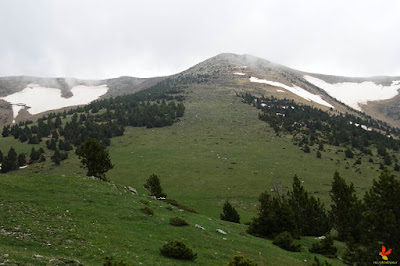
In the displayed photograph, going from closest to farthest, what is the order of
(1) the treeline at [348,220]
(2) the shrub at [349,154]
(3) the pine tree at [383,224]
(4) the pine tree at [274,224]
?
(3) the pine tree at [383,224] < (1) the treeline at [348,220] < (4) the pine tree at [274,224] < (2) the shrub at [349,154]

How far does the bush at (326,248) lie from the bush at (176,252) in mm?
15276

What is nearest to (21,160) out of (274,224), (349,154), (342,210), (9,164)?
(9,164)

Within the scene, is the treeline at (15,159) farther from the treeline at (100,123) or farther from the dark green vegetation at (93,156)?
the dark green vegetation at (93,156)

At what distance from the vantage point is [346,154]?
88750 millimetres

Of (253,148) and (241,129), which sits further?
(241,129)

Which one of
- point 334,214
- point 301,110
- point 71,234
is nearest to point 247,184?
point 334,214

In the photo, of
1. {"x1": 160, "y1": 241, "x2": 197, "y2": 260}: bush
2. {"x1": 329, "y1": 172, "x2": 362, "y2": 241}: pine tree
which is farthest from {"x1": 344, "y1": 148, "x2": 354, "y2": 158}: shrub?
{"x1": 160, "y1": 241, "x2": 197, "y2": 260}: bush

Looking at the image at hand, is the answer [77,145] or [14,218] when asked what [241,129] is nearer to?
[77,145]

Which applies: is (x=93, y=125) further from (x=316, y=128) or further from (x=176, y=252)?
(x=176, y=252)

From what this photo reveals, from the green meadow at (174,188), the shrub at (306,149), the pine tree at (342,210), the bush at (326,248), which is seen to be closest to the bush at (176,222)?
the green meadow at (174,188)

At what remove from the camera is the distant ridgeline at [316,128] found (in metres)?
101

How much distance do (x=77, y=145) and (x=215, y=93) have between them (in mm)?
89978

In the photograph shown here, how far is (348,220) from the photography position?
115 feet

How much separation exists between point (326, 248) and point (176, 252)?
17.1 m
